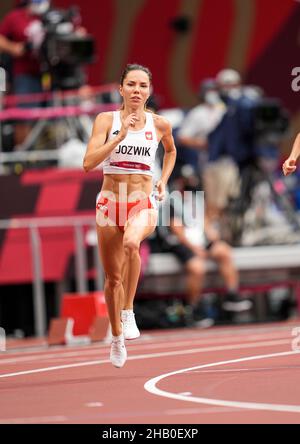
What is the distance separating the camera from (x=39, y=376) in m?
10.6

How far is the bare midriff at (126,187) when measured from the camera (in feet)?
33.4

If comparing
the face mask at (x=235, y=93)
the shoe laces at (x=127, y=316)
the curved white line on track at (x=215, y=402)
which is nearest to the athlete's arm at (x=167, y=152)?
the shoe laces at (x=127, y=316)

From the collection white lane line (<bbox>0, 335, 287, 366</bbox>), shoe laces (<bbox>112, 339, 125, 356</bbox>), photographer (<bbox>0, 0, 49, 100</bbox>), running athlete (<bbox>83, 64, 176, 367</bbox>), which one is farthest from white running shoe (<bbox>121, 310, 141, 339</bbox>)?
photographer (<bbox>0, 0, 49, 100</bbox>)

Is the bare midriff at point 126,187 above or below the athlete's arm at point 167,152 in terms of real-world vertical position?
below

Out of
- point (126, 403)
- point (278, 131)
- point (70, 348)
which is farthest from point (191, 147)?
point (126, 403)

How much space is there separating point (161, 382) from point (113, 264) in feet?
3.72

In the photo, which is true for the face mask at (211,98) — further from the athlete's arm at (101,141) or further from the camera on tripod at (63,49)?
the athlete's arm at (101,141)

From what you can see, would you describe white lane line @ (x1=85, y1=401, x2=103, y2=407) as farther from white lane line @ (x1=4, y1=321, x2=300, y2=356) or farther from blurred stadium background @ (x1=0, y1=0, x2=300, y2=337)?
blurred stadium background @ (x1=0, y1=0, x2=300, y2=337)

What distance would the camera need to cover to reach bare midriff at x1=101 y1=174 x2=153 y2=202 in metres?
10.2

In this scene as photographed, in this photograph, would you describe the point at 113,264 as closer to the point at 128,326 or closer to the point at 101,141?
the point at 128,326

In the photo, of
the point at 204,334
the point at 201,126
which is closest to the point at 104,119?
the point at 204,334

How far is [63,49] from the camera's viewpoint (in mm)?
15625

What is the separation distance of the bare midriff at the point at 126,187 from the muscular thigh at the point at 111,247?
253 millimetres

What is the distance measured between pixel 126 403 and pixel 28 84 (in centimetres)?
863
